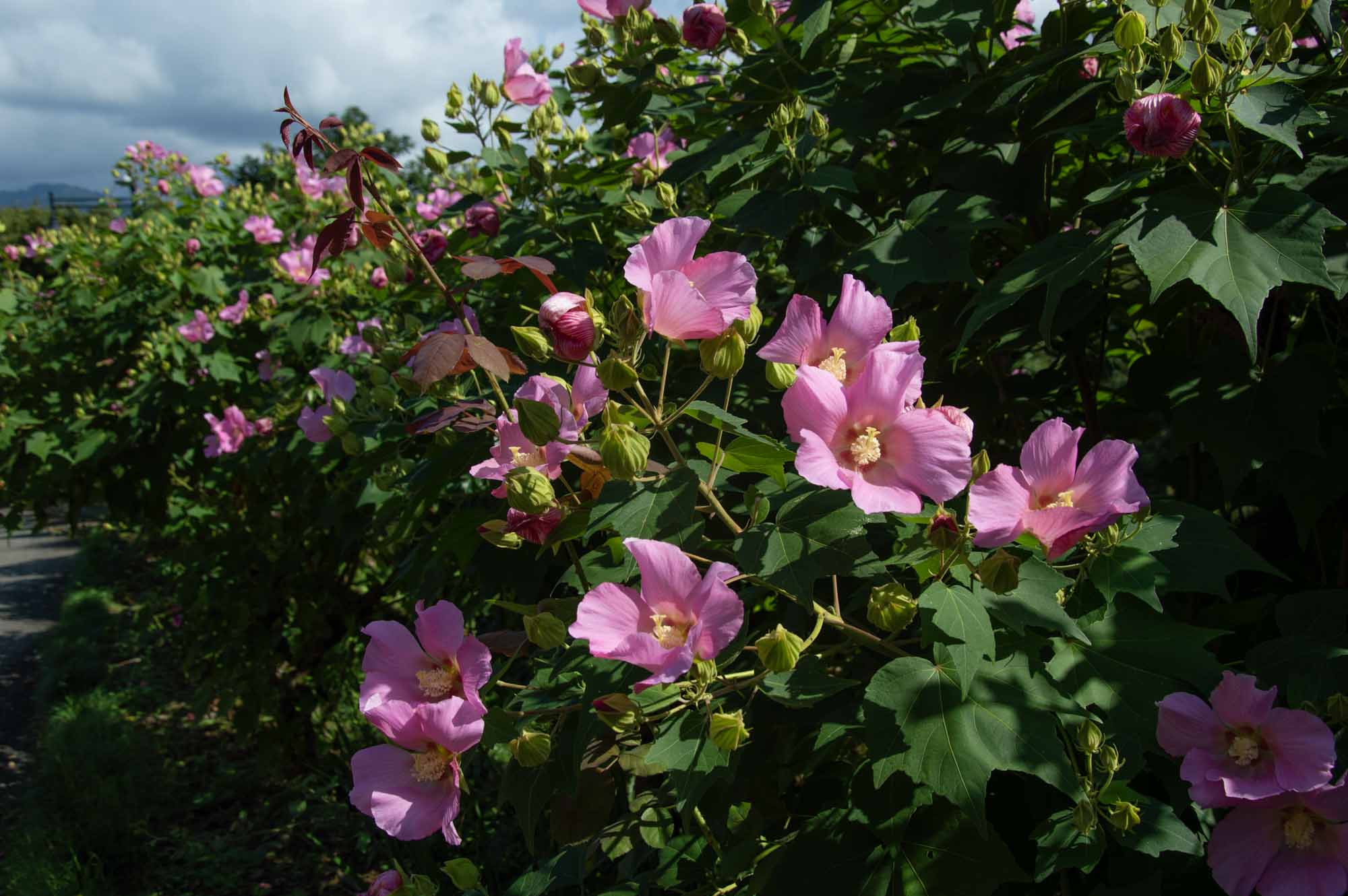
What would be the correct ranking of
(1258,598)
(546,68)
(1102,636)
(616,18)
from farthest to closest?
(546,68) → (616,18) → (1258,598) → (1102,636)

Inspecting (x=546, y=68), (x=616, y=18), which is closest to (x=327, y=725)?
(x=546, y=68)

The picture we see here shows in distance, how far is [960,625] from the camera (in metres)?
0.97

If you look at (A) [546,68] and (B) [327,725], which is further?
(B) [327,725]

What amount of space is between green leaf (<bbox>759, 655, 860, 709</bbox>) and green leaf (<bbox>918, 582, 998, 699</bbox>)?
11cm

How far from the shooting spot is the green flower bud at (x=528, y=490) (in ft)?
3.46

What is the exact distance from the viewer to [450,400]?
1.39 m

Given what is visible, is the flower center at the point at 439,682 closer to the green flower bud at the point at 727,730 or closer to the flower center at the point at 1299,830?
the green flower bud at the point at 727,730

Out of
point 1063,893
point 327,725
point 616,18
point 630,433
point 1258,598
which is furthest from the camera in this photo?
point 327,725

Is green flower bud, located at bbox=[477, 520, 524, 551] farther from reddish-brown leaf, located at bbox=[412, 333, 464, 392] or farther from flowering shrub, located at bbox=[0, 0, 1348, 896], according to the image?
reddish-brown leaf, located at bbox=[412, 333, 464, 392]

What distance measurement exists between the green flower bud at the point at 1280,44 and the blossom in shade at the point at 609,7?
1.21 meters

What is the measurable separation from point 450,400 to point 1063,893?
1.12 metres

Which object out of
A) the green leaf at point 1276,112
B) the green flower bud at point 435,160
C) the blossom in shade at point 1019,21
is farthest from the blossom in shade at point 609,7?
the green leaf at point 1276,112

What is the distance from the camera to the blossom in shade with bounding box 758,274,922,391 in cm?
111

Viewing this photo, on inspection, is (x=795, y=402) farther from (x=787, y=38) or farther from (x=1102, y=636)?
(x=787, y=38)
